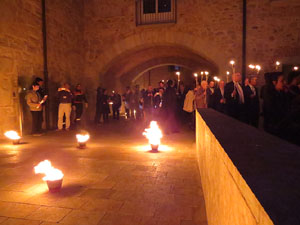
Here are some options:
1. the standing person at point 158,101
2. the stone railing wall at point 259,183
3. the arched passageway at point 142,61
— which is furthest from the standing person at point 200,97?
the stone railing wall at point 259,183

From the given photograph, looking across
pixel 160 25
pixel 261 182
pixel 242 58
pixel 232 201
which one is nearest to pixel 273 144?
pixel 232 201

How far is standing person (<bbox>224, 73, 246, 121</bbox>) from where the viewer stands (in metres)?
6.57

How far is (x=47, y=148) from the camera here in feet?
20.6

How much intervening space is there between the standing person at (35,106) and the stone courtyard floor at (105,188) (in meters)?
2.58

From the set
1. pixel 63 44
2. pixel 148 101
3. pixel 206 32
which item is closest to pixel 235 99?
pixel 148 101

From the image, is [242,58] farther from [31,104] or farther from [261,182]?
[261,182]

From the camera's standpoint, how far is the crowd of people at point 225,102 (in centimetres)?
468

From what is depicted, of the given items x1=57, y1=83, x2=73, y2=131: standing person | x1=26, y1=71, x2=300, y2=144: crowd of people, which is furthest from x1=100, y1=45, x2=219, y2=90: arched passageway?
x1=57, y1=83, x2=73, y2=131: standing person

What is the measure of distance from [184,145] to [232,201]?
17.6ft

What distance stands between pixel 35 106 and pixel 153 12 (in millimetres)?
7030

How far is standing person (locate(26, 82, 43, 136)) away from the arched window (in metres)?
5.98

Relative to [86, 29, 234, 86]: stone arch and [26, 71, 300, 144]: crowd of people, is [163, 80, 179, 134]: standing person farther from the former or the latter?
[86, 29, 234, 86]: stone arch

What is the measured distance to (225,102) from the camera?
7.05 meters

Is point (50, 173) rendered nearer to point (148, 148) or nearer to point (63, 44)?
point (148, 148)
